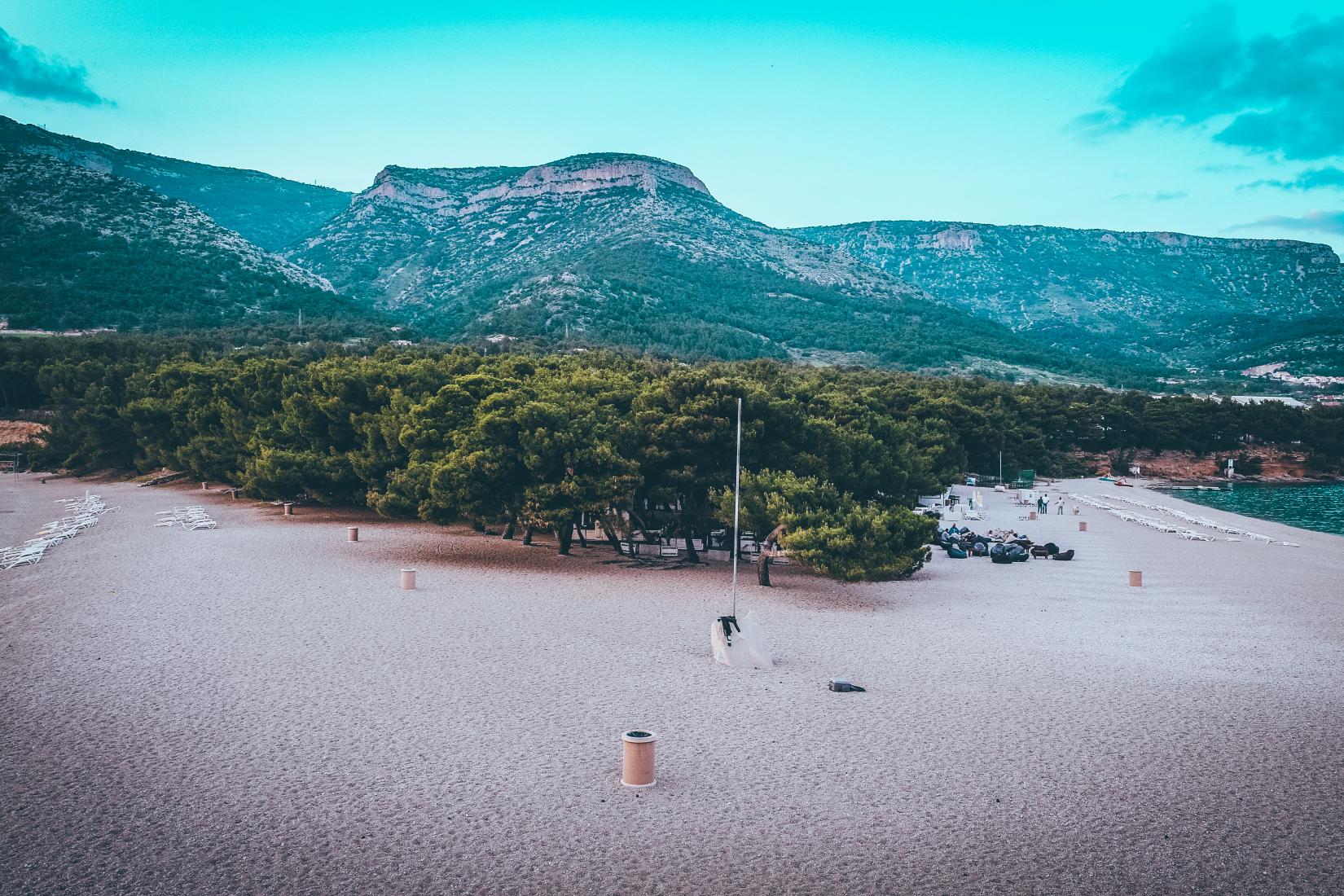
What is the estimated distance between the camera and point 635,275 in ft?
441

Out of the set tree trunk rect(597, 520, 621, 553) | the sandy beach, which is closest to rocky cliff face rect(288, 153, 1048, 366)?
tree trunk rect(597, 520, 621, 553)

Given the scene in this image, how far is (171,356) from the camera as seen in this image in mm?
69938

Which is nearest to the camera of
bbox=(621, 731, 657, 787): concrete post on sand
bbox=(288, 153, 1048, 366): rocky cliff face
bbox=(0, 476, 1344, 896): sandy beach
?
bbox=(0, 476, 1344, 896): sandy beach

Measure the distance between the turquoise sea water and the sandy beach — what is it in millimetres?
33934

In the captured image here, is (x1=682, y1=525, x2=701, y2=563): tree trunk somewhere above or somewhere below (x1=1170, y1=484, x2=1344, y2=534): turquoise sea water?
above

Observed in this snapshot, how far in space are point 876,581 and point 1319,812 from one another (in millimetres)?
16286

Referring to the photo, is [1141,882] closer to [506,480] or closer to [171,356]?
[506,480]

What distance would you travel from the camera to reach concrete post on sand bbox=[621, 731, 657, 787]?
35.1 ft

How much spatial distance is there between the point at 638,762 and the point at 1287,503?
230ft

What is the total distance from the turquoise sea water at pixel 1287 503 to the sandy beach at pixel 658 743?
33934mm

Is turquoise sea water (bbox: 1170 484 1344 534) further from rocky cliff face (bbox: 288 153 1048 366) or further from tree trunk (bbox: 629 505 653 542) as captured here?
rocky cliff face (bbox: 288 153 1048 366)

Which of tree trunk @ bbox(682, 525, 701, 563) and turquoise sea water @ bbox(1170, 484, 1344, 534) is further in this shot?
turquoise sea water @ bbox(1170, 484, 1344, 534)

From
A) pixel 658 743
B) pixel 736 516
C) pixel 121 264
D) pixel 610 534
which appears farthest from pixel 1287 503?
pixel 121 264

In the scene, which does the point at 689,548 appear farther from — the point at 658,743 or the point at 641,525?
the point at 658,743
